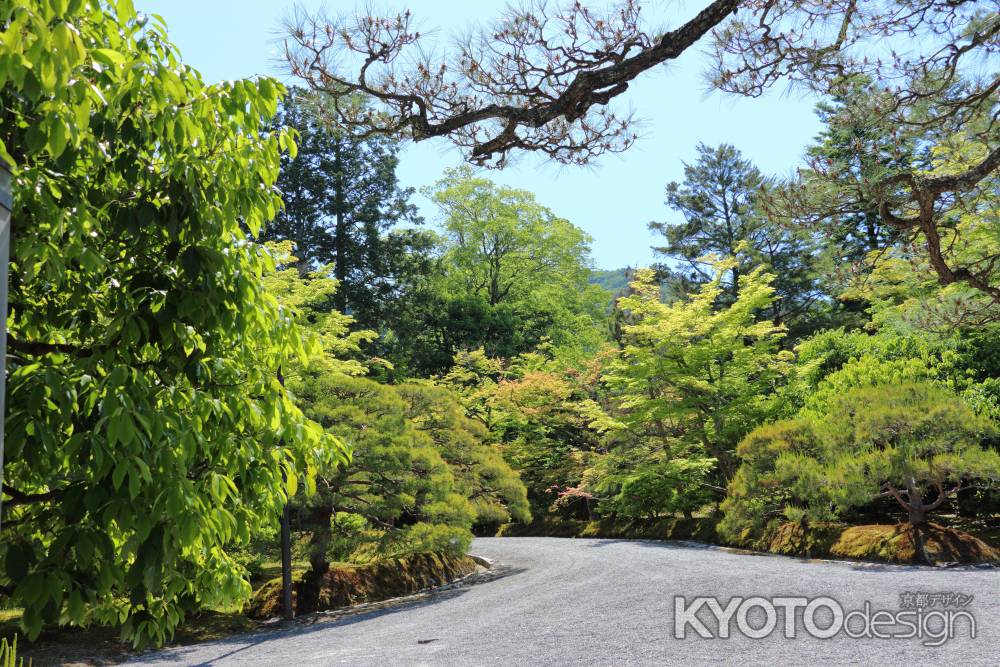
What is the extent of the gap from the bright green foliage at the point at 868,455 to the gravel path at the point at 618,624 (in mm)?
817

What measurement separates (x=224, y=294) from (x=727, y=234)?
2378 centimetres

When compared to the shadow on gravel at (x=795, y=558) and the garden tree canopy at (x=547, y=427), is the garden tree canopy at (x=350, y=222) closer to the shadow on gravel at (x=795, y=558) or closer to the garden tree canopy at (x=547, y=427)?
the garden tree canopy at (x=547, y=427)

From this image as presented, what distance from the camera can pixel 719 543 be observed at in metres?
11.8

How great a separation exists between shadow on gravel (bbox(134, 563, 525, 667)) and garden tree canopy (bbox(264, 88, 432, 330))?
46.5 ft

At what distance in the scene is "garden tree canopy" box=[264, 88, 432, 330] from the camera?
23547 mm

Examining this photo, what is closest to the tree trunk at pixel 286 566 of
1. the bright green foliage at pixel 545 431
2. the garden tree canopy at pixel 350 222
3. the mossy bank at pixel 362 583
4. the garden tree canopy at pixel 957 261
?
the mossy bank at pixel 362 583

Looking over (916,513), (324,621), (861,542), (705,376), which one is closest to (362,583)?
(324,621)

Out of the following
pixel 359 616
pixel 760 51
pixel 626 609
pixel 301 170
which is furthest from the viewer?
pixel 301 170

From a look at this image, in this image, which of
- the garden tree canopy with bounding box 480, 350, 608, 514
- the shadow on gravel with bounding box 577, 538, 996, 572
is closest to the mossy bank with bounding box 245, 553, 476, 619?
the shadow on gravel with bounding box 577, 538, 996, 572

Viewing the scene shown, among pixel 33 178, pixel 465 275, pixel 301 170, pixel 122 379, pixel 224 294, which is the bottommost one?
pixel 122 379

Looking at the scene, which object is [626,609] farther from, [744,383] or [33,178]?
[744,383]

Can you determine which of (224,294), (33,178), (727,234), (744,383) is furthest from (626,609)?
(727,234)

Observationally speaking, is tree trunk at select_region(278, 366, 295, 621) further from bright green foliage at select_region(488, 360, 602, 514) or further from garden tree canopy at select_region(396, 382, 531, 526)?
bright green foliage at select_region(488, 360, 602, 514)

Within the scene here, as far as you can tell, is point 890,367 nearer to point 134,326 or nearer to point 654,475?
point 654,475
